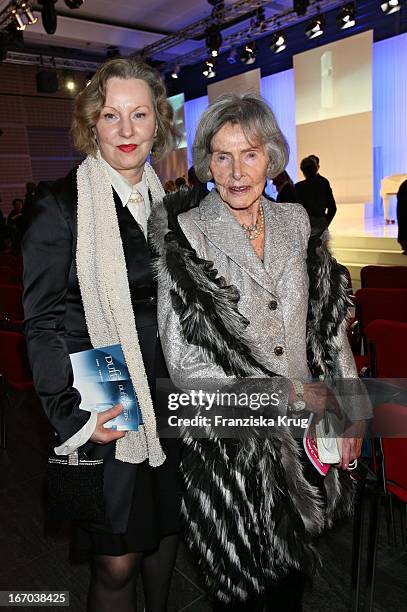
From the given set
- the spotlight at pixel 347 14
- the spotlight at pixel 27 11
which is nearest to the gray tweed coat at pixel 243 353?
the spotlight at pixel 27 11

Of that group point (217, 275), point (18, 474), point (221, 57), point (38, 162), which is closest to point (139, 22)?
point (221, 57)

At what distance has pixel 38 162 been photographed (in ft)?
47.1

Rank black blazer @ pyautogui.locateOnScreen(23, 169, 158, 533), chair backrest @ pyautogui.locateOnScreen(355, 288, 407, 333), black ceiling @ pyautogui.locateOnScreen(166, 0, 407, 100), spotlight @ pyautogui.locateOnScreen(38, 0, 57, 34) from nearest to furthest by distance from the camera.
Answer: black blazer @ pyautogui.locateOnScreen(23, 169, 158, 533) → chair backrest @ pyautogui.locateOnScreen(355, 288, 407, 333) → spotlight @ pyautogui.locateOnScreen(38, 0, 57, 34) → black ceiling @ pyautogui.locateOnScreen(166, 0, 407, 100)

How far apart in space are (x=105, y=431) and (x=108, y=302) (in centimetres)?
33

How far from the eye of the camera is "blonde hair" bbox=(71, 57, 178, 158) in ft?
4.34

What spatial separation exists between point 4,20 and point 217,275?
10069mm

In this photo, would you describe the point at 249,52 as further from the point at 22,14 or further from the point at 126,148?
the point at 126,148

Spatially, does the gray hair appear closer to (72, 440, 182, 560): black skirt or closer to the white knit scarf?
the white knit scarf

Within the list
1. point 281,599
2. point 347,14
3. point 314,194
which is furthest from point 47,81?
point 281,599

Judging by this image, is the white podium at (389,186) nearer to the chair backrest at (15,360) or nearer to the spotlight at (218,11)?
the spotlight at (218,11)

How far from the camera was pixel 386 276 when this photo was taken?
11.9ft

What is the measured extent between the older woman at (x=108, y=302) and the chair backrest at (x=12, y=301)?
9.13 feet

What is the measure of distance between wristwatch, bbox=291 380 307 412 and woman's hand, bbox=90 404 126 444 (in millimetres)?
462

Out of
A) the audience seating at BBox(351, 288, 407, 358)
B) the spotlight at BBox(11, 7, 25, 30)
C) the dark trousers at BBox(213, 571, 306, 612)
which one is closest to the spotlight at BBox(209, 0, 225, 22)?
the spotlight at BBox(11, 7, 25, 30)
